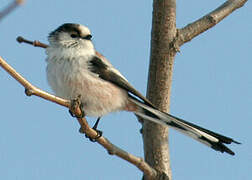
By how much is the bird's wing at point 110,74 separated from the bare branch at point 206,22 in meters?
0.76

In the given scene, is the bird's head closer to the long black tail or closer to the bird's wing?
the bird's wing

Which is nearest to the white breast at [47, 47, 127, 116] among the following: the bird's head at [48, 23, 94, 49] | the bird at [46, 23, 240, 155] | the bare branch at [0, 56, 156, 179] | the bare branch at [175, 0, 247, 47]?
the bird at [46, 23, 240, 155]

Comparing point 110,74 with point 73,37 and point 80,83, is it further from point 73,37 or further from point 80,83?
point 73,37

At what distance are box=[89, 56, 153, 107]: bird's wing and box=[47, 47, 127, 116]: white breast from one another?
50 millimetres

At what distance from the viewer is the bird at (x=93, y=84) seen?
3.76m

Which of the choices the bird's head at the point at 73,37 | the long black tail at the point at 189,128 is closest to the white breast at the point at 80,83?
the bird's head at the point at 73,37

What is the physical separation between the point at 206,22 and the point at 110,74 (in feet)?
3.84

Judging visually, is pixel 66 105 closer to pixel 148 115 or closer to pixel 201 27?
pixel 148 115

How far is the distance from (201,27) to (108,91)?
1193 mm

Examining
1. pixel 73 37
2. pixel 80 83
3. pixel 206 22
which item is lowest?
pixel 80 83

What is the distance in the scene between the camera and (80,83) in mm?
3785

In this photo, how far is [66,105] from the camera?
8.05 feet

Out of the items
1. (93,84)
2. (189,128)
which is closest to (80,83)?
(93,84)

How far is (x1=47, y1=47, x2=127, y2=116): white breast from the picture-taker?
3764 mm
